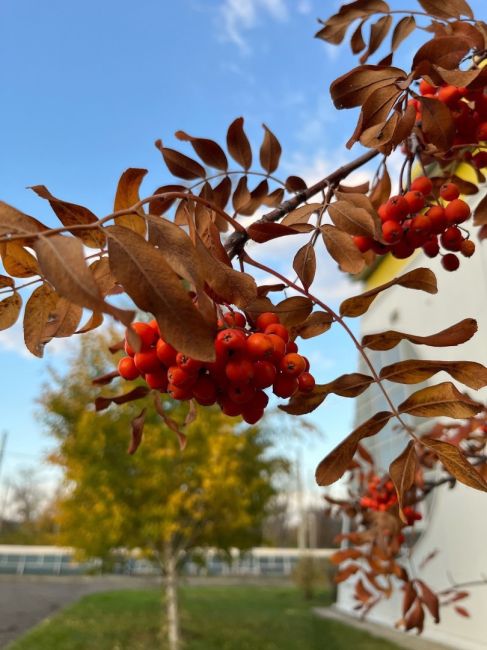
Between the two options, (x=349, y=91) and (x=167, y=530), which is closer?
(x=349, y=91)

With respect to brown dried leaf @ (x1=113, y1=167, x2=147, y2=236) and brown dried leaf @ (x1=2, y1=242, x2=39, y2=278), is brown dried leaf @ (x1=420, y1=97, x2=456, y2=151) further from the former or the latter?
brown dried leaf @ (x1=2, y1=242, x2=39, y2=278)

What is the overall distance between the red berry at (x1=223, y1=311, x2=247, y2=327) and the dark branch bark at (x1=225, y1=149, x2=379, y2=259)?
0.09 meters

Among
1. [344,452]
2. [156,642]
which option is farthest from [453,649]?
[344,452]

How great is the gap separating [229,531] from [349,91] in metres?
6.53

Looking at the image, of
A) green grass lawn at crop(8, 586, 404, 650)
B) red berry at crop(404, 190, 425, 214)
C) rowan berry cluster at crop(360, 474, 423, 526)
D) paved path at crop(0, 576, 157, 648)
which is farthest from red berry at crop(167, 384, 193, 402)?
paved path at crop(0, 576, 157, 648)

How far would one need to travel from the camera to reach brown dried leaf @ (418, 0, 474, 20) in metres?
0.92

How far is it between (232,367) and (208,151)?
1.91 feet

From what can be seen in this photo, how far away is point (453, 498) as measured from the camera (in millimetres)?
4828

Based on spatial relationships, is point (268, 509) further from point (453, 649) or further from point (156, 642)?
point (453, 649)

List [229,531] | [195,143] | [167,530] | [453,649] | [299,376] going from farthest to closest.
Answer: [229,531] < [167,530] < [453,649] < [195,143] < [299,376]

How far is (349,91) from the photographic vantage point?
0.75m

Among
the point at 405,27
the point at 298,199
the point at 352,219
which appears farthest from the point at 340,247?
the point at 405,27

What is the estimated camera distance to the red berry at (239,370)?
0.56 m

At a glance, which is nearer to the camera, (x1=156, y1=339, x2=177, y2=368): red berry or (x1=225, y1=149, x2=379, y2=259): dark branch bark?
(x1=156, y1=339, x2=177, y2=368): red berry
